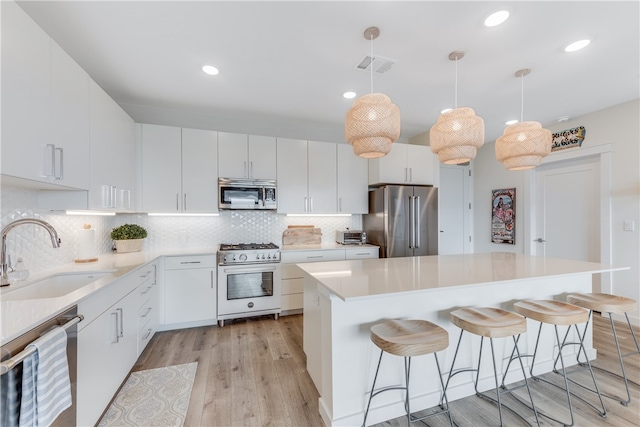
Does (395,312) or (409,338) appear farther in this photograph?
(395,312)

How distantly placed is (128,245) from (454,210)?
5210 mm

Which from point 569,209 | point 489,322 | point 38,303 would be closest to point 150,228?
point 38,303

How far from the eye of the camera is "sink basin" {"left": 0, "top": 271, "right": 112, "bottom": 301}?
157 centimetres

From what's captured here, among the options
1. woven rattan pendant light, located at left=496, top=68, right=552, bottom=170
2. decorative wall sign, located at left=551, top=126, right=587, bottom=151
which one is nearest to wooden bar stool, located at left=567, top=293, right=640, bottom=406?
woven rattan pendant light, located at left=496, top=68, right=552, bottom=170

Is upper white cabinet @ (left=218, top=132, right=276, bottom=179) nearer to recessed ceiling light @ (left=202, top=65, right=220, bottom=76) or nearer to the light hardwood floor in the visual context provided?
recessed ceiling light @ (left=202, top=65, right=220, bottom=76)

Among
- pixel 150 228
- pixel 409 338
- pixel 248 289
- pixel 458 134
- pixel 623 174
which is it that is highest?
pixel 458 134

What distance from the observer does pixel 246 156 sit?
350 cm

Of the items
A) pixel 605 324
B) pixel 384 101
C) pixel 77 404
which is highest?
pixel 384 101

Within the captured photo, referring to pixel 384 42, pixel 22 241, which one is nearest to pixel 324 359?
pixel 22 241

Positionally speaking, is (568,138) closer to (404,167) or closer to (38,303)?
(404,167)

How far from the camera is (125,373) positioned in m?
2.02

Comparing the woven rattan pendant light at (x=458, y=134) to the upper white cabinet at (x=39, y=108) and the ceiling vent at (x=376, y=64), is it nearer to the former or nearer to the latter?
the ceiling vent at (x=376, y=64)

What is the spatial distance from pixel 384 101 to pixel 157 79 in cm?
235

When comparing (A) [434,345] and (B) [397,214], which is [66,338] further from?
(B) [397,214]
